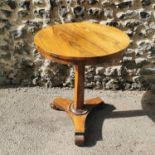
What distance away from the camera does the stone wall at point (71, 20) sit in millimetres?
4145

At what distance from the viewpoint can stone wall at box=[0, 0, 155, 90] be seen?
4.14 metres

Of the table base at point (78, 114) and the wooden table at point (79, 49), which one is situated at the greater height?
the wooden table at point (79, 49)

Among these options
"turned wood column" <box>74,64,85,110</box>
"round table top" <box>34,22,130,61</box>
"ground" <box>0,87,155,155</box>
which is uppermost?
"round table top" <box>34,22,130,61</box>

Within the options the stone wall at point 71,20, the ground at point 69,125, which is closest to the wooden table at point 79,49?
the ground at point 69,125

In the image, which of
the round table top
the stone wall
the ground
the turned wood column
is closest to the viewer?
the round table top

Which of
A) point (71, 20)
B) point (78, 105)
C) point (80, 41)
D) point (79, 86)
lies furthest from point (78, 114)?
point (71, 20)

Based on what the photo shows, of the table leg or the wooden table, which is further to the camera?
the table leg

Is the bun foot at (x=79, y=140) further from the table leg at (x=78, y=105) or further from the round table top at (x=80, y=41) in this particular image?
the round table top at (x=80, y=41)

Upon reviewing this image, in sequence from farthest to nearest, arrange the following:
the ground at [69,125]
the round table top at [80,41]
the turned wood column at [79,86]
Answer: the turned wood column at [79,86] → the ground at [69,125] → the round table top at [80,41]

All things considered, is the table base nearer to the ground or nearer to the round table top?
the ground

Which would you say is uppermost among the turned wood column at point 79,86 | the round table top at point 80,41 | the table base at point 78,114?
the round table top at point 80,41

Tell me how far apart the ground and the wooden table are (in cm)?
11

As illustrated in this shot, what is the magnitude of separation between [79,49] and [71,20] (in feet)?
3.12

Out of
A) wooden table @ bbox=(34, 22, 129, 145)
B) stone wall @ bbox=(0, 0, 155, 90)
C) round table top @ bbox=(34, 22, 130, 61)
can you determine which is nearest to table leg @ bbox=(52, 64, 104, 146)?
wooden table @ bbox=(34, 22, 129, 145)
